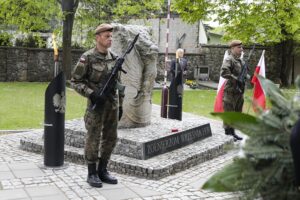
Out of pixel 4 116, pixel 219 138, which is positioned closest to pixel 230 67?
pixel 219 138

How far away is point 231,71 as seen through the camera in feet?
31.3

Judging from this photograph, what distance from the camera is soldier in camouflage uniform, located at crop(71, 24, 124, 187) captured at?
602cm

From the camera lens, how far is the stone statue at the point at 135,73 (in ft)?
27.9

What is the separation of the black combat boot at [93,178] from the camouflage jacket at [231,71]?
13.4 ft

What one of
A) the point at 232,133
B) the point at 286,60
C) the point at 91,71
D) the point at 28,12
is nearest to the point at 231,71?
the point at 232,133

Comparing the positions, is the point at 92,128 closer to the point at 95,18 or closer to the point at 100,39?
the point at 100,39

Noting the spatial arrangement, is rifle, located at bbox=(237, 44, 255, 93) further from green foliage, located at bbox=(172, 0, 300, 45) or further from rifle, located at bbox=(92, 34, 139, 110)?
green foliage, located at bbox=(172, 0, 300, 45)

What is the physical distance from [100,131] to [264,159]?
4.24 meters

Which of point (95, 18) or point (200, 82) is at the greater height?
point (95, 18)

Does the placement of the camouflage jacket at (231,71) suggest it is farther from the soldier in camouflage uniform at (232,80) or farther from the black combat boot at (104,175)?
the black combat boot at (104,175)

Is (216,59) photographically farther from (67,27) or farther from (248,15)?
(67,27)

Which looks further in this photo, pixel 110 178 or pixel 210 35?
pixel 210 35

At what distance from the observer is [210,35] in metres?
41.4

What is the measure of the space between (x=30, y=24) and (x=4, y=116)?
38.4ft
